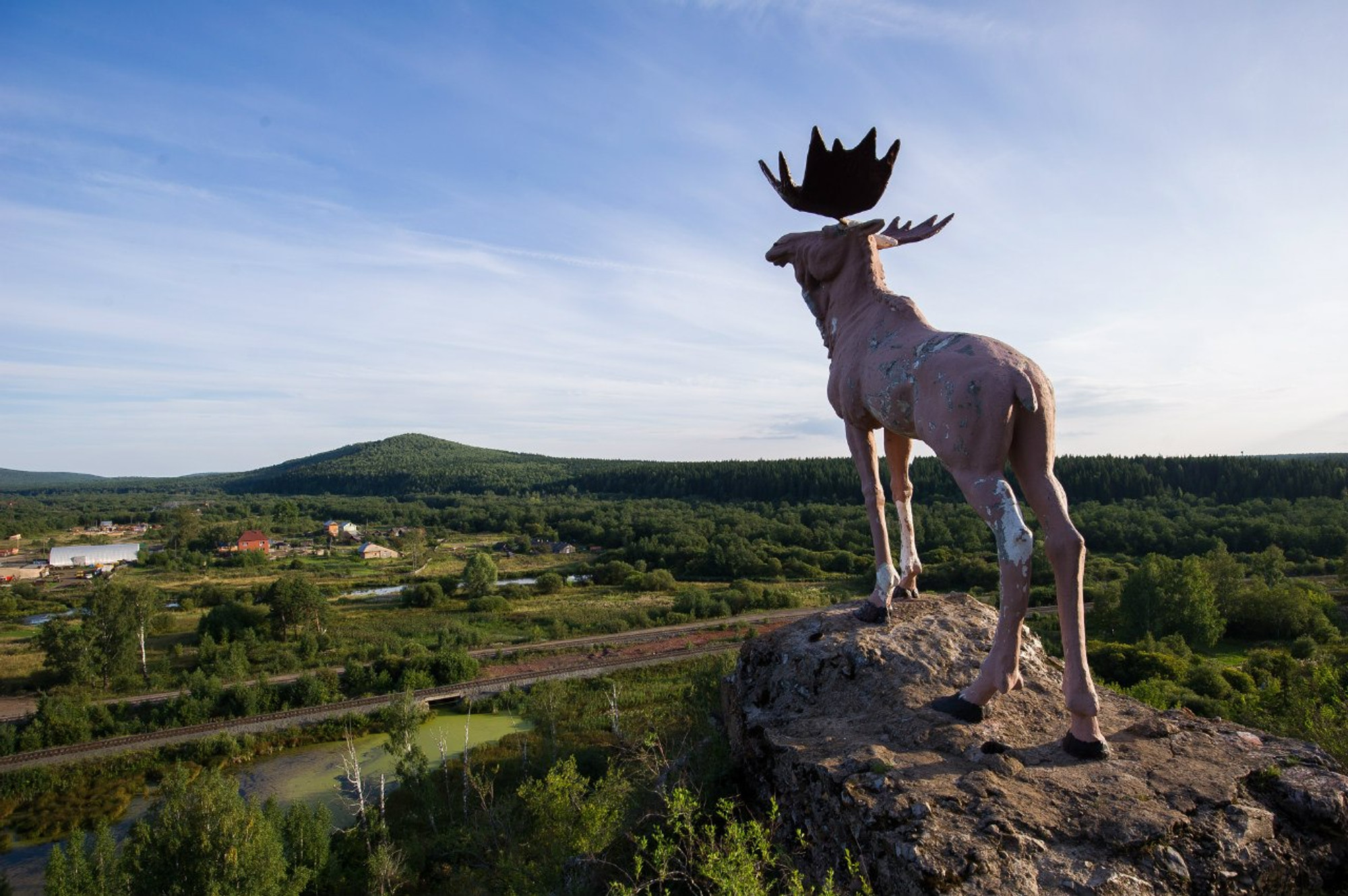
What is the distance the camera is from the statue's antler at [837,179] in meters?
6.88

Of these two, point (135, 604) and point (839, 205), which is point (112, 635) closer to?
point (135, 604)

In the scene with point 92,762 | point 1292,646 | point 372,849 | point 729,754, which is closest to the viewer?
point 729,754

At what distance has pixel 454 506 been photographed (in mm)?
151375

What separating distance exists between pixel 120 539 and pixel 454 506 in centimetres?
5599

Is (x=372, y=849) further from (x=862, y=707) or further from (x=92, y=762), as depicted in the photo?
(x=862, y=707)

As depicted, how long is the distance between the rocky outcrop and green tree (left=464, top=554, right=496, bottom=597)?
61.1 metres

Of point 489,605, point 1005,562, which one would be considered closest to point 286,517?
point 489,605

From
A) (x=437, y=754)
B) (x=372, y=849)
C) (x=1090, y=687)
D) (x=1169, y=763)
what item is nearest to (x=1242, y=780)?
(x=1169, y=763)

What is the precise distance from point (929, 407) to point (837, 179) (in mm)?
2751

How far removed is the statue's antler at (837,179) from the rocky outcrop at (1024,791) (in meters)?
4.40

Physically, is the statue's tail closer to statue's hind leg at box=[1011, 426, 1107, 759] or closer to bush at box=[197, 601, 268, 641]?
statue's hind leg at box=[1011, 426, 1107, 759]

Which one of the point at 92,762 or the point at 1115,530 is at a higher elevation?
the point at 1115,530

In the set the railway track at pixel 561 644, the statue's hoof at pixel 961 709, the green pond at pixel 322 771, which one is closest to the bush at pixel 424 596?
the railway track at pixel 561 644

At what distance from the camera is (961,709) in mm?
5754
